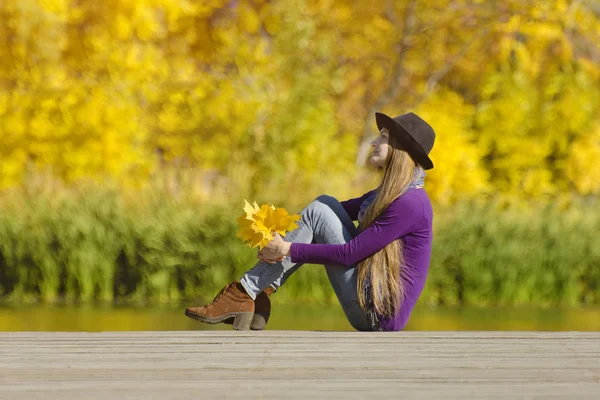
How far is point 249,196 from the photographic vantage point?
8781 millimetres

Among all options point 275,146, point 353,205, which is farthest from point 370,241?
point 275,146

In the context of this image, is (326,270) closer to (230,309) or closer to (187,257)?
(230,309)

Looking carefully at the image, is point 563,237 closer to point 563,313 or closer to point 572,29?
point 563,313

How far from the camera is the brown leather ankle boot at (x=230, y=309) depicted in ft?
13.8

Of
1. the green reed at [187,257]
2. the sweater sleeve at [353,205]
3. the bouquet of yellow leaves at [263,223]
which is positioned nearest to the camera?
the bouquet of yellow leaves at [263,223]

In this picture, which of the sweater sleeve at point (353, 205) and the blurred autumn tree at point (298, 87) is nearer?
the sweater sleeve at point (353, 205)

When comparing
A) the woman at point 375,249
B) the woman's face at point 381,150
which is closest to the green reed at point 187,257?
the woman at point 375,249

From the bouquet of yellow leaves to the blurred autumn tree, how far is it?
717 centimetres

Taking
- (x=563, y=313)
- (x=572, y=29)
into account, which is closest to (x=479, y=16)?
(x=572, y=29)

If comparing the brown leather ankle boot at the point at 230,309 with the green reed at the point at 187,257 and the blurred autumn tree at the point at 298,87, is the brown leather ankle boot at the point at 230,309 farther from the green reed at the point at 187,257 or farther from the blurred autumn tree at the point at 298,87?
the blurred autumn tree at the point at 298,87
